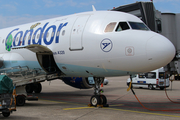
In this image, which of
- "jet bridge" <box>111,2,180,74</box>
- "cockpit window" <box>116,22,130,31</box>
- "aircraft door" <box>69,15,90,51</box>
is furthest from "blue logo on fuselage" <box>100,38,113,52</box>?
"jet bridge" <box>111,2,180,74</box>

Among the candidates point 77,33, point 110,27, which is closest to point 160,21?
point 110,27

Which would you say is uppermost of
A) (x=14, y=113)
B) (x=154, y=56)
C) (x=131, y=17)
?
(x=131, y=17)

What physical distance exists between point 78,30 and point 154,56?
3960 mm

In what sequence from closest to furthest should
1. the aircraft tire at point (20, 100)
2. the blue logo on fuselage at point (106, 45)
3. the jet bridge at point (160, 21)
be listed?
the blue logo on fuselage at point (106, 45), the aircraft tire at point (20, 100), the jet bridge at point (160, 21)

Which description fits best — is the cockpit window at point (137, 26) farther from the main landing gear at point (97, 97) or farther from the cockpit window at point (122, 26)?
the main landing gear at point (97, 97)

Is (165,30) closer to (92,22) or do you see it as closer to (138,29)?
(138,29)

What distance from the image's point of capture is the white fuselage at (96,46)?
29.9 ft

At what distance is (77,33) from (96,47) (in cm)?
142

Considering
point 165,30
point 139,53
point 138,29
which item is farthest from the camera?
point 165,30

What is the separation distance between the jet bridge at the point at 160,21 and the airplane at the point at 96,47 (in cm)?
221

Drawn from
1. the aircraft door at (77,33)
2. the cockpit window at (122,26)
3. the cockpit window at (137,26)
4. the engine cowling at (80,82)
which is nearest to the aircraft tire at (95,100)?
the aircraft door at (77,33)

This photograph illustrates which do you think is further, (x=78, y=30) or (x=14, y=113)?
(x=78, y=30)

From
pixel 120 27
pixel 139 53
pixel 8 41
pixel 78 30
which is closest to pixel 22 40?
pixel 8 41

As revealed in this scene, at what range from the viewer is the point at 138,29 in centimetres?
1003
